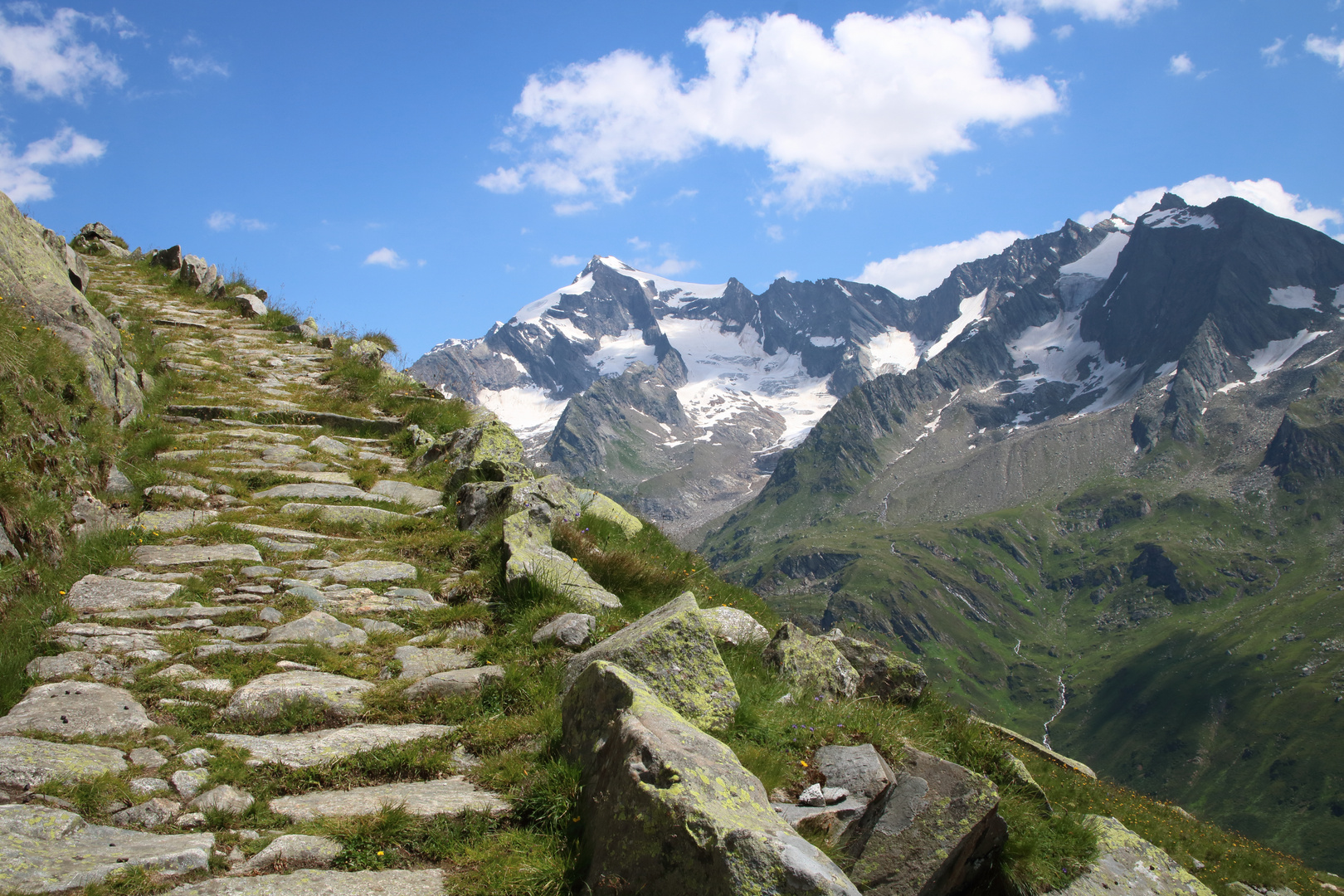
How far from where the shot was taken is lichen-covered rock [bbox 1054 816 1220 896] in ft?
24.3

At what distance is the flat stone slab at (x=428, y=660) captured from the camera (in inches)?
293

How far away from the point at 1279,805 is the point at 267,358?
246 metres

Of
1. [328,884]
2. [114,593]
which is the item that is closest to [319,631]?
[114,593]

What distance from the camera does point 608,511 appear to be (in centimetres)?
1399

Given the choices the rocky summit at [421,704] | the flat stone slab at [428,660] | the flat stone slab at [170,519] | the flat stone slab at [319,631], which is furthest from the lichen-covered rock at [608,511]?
the flat stone slab at [170,519]

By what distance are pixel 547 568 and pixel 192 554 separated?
4539 mm

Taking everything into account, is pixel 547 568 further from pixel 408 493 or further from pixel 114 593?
pixel 408 493

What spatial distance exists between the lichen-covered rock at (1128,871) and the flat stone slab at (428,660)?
21.2 ft

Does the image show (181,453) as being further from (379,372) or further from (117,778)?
(117,778)

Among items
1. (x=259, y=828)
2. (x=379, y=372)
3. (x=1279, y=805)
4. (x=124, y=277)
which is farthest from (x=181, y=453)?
(x=1279, y=805)

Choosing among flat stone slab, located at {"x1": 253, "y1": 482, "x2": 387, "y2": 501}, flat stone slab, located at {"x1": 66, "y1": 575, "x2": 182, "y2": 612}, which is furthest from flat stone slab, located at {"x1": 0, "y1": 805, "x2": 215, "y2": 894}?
flat stone slab, located at {"x1": 253, "y1": 482, "x2": 387, "y2": 501}

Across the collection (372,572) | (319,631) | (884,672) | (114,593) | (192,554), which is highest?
(192,554)

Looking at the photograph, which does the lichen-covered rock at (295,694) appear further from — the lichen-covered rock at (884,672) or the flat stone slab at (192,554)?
the lichen-covered rock at (884,672)

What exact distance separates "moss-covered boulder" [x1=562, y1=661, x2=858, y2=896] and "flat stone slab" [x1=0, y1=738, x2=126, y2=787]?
3306 millimetres
